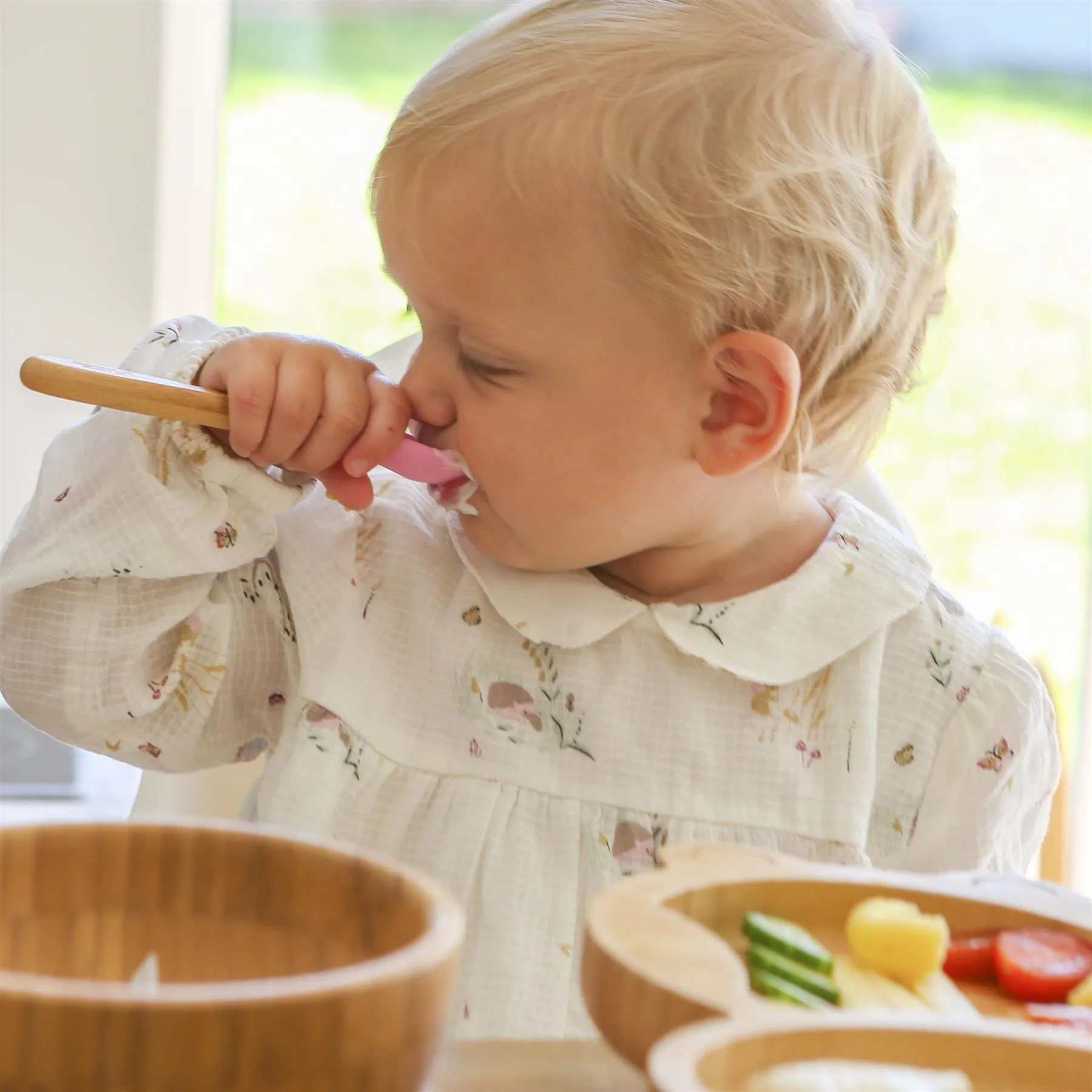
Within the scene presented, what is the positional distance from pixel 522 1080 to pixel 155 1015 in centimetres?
15

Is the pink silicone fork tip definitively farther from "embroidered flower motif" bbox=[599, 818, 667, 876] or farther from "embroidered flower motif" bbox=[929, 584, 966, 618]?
"embroidered flower motif" bbox=[929, 584, 966, 618]

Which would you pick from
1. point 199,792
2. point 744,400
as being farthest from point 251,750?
point 744,400

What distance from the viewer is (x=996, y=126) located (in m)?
2.72

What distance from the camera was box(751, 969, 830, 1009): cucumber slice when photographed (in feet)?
1.28

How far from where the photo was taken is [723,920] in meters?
0.43

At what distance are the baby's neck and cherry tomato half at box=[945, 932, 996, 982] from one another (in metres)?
0.47

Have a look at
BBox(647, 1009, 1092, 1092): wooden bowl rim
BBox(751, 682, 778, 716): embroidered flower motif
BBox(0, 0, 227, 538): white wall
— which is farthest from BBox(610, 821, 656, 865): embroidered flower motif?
BBox(0, 0, 227, 538): white wall

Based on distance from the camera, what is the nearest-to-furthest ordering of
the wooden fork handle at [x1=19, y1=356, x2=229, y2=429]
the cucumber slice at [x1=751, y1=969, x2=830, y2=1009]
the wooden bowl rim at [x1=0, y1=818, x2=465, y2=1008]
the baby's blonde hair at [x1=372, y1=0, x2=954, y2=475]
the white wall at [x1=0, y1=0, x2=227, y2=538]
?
the wooden bowl rim at [x1=0, y1=818, x2=465, y2=1008] → the cucumber slice at [x1=751, y1=969, x2=830, y2=1009] → the wooden fork handle at [x1=19, y1=356, x2=229, y2=429] → the baby's blonde hair at [x1=372, y1=0, x2=954, y2=475] → the white wall at [x1=0, y1=0, x2=227, y2=538]

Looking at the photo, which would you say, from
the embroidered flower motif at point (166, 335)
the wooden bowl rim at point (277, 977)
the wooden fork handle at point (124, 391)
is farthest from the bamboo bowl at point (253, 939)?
the embroidered flower motif at point (166, 335)

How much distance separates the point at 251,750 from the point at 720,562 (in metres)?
0.34

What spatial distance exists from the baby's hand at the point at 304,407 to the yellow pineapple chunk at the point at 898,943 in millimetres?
445

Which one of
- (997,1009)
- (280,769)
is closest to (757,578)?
(280,769)

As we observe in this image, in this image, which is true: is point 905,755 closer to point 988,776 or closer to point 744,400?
point 988,776

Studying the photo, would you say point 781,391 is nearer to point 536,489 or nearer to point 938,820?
point 536,489
